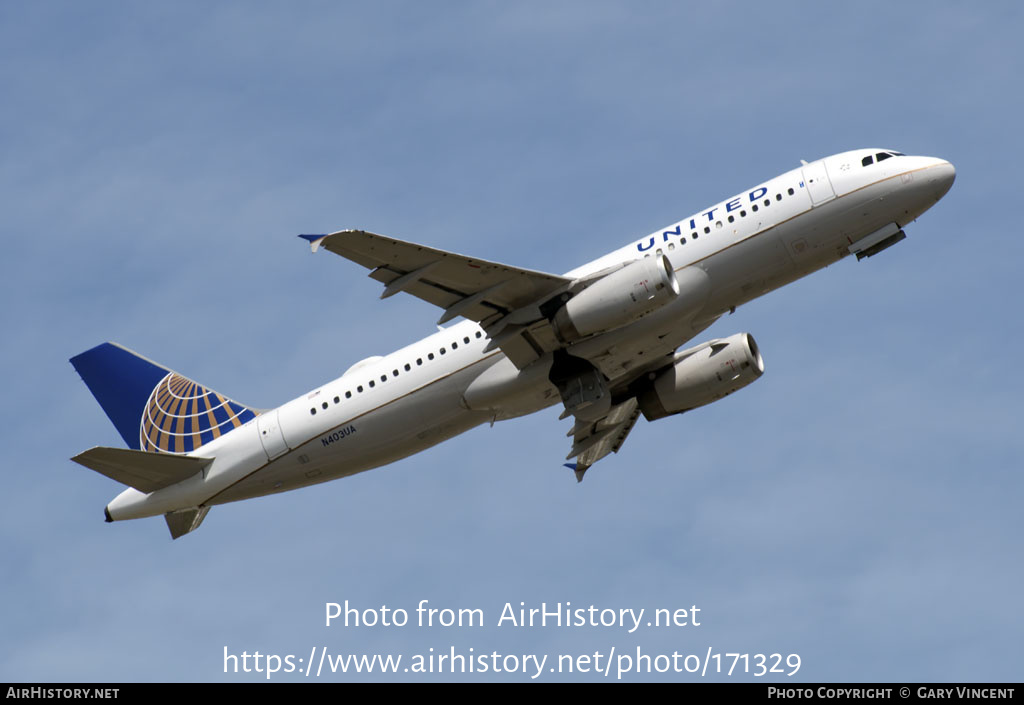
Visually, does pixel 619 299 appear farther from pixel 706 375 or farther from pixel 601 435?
pixel 601 435

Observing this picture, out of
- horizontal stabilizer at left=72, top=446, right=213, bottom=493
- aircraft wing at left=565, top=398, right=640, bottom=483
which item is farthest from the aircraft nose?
horizontal stabilizer at left=72, top=446, right=213, bottom=493

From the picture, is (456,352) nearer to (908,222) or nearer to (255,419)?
(255,419)

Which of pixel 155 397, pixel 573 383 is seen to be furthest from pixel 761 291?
pixel 155 397

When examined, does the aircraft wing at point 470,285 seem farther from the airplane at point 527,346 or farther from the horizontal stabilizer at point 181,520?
the horizontal stabilizer at point 181,520

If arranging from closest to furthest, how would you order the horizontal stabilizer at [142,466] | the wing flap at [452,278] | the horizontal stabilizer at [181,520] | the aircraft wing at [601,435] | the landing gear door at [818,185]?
the wing flap at [452,278] < the landing gear door at [818,185] < the horizontal stabilizer at [142,466] < the horizontal stabilizer at [181,520] < the aircraft wing at [601,435]

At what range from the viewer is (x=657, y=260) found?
40.6m

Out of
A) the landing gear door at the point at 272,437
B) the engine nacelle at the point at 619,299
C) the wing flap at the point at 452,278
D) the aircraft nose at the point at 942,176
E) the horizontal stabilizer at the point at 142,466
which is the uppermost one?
the aircraft nose at the point at 942,176

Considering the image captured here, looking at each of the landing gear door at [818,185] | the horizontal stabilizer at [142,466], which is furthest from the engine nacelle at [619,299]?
the horizontal stabilizer at [142,466]

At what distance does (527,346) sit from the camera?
140ft

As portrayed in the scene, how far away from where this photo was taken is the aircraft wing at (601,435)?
164 ft

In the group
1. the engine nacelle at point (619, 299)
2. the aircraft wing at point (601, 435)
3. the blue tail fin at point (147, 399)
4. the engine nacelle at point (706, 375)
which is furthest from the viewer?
the aircraft wing at point (601, 435)

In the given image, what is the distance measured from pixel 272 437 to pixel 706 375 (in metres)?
15.3

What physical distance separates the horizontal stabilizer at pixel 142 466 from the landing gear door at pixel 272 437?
2.02 meters

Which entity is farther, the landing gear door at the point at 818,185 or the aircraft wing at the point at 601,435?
the aircraft wing at the point at 601,435
